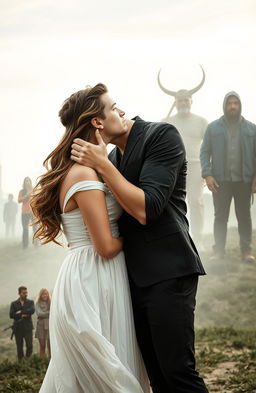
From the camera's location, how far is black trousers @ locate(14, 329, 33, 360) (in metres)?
8.04

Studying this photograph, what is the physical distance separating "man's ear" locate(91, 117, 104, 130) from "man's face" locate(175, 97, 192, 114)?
289 inches

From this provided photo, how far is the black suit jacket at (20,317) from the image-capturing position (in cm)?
816

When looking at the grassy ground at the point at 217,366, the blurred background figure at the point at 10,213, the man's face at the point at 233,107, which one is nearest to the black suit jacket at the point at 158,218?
the grassy ground at the point at 217,366

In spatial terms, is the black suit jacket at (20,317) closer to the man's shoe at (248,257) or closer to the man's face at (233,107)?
the man's shoe at (248,257)

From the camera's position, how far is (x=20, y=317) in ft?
→ 26.8

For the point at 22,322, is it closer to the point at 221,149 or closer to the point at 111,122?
the point at 221,149

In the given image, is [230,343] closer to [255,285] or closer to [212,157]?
[255,285]

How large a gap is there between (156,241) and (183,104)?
24.8ft

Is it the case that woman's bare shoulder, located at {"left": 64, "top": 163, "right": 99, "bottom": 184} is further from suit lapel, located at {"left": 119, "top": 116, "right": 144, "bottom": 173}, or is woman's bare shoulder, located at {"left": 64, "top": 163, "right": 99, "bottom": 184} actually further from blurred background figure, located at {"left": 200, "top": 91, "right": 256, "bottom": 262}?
blurred background figure, located at {"left": 200, "top": 91, "right": 256, "bottom": 262}

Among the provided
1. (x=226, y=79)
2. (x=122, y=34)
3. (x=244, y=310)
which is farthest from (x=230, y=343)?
(x=122, y=34)

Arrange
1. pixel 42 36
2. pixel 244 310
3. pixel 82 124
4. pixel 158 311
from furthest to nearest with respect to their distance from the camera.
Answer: pixel 42 36
pixel 244 310
pixel 82 124
pixel 158 311

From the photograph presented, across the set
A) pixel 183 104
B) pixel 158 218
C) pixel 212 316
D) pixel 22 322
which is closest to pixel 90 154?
pixel 158 218

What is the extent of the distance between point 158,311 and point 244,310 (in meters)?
6.26

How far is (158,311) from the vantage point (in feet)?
8.47
